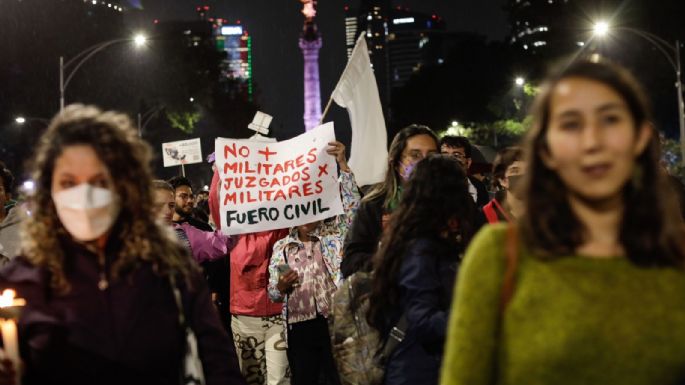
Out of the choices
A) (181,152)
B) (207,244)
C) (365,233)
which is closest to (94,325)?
(365,233)

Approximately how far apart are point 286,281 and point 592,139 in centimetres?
466

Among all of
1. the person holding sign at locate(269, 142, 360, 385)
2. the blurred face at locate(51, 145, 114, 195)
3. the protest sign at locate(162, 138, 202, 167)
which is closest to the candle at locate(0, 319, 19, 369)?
the blurred face at locate(51, 145, 114, 195)

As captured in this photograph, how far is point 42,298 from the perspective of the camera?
281cm

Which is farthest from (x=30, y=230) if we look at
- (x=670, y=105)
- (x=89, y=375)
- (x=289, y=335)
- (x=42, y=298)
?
(x=670, y=105)

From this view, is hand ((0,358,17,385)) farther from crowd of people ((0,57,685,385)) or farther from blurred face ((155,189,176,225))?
blurred face ((155,189,176,225))

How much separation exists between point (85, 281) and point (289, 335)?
4.08 metres

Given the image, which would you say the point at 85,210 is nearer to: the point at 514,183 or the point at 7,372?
the point at 7,372

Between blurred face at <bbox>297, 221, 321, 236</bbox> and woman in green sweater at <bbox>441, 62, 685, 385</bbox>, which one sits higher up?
woman in green sweater at <bbox>441, 62, 685, 385</bbox>

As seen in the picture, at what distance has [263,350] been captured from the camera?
23.4ft

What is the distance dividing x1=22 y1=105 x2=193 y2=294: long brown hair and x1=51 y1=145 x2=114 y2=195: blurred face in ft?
0.06

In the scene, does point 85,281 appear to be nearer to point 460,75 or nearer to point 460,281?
point 460,281

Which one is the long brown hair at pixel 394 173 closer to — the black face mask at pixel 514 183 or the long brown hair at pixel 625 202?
the black face mask at pixel 514 183

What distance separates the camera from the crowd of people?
223 cm

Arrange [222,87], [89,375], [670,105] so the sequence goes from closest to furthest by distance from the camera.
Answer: [89,375] < [670,105] < [222,87]
